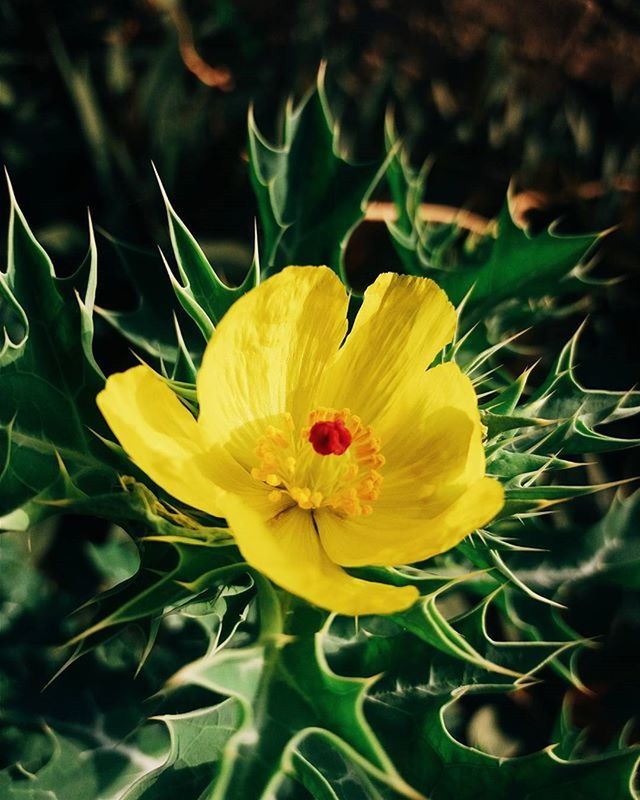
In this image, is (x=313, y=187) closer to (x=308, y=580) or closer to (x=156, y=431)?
(x=156, y=431)

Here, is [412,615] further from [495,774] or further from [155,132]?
[155,132]

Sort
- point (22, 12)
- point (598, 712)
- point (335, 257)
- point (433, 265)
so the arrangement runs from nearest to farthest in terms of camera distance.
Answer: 1. point (335, 257)
2. point (433, 265)
3. point (598, 712)
4. point (22, 12)

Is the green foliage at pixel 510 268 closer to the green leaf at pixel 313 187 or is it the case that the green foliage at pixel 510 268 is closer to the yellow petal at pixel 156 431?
the green leaf at pixel 313 187

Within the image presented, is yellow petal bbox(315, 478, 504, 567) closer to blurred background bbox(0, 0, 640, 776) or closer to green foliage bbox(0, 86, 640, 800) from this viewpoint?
green foliage bbox(0, 86, 640, 800)

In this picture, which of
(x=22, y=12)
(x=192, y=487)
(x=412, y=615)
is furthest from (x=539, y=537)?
(x=22, y=12)

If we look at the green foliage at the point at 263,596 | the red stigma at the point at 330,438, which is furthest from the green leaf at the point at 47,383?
the red stigma at the point at 330,438

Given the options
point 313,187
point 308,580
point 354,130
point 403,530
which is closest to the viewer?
point 308,580

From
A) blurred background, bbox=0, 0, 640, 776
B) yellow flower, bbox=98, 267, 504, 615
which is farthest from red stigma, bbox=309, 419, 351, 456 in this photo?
blurred background, bbox=0, 0, 640, 776

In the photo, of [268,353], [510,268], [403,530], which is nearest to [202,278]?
[268,353]
